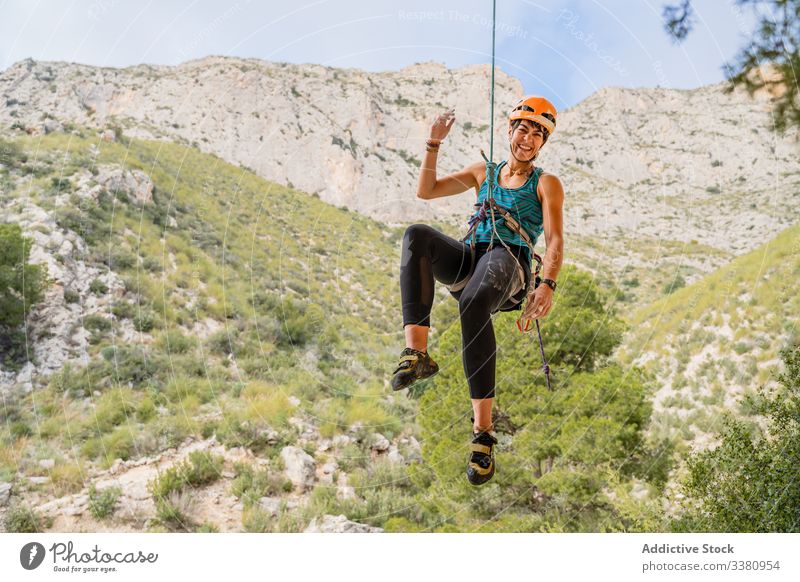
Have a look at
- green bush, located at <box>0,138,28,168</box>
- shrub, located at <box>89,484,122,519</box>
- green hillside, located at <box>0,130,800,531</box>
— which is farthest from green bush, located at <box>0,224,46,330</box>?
green bush, located at <box>0,138,28,168</box>

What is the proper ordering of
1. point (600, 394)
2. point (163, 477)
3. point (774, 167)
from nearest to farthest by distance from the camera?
point (163, 477) → point (600, 394) → point (774, 167)

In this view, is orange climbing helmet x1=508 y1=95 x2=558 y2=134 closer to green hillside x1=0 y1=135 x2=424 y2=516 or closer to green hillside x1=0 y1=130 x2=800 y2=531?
green hillside x1=0 y1=135 x2=424 y2=516

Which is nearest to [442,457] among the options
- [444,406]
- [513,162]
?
[444,406]

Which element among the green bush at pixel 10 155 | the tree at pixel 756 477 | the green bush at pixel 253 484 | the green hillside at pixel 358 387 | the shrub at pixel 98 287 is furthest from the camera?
the green bush at pixel 10 155

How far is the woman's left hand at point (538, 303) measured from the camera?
2.72 metres

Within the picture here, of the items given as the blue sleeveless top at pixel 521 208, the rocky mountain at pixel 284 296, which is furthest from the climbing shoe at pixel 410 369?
the rocky mountain at pixel 284 296

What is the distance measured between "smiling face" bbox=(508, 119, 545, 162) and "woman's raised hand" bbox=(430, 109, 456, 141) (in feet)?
1.13

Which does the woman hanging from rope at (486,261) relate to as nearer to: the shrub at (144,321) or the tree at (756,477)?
the tree at (756,477)

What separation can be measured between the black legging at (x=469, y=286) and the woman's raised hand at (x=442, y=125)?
0.54 meters

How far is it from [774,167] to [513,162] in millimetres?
30827

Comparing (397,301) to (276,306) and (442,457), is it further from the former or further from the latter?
(442,457)

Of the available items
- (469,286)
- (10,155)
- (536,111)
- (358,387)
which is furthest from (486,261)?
(10,155)

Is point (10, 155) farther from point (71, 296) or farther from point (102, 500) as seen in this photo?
Answer: point (102, 500)

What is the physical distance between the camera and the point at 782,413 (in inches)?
249
